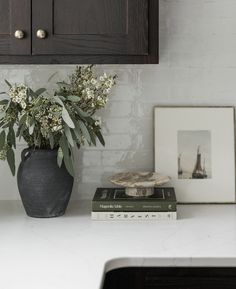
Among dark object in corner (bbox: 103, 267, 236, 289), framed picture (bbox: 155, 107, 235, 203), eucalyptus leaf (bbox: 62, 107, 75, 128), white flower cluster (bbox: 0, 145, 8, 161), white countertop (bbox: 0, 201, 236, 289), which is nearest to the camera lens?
white countertop (bbox: 0, 201, 236, 289)

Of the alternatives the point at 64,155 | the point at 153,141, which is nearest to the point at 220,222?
the point at 153,141

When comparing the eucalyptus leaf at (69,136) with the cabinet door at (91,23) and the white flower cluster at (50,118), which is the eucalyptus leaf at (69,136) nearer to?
the white flower cluster at (50,118)

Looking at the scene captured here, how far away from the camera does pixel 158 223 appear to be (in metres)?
1.87

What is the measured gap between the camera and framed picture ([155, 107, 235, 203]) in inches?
85.8

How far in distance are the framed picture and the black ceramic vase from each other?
469 mm

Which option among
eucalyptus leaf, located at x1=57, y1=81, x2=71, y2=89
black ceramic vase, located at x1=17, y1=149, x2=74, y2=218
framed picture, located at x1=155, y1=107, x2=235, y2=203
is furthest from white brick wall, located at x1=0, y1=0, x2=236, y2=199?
black ceramic vase, located at x1=17, y1=149, x2=74, y2=218

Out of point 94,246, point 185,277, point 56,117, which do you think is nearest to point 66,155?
point 56,117

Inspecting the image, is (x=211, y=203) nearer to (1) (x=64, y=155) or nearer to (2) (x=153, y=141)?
(2) (x=153, y=141)

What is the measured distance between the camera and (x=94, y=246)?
1.59 m

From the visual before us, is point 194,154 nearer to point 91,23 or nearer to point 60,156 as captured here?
point 60,156

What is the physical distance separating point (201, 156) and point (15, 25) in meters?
0.94

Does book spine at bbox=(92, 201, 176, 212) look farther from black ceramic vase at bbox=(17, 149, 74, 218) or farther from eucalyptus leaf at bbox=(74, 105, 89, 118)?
eucalyptus leaf at bbox=(74, 105, 89, 118)

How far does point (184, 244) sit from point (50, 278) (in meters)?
0.49

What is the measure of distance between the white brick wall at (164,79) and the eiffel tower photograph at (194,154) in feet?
0.45
